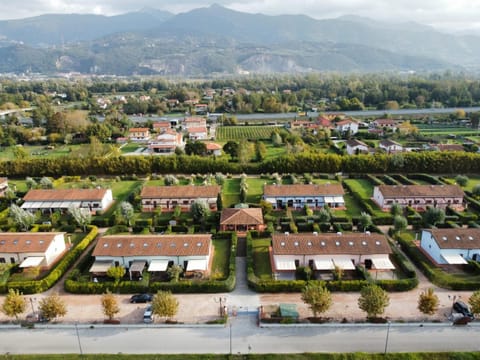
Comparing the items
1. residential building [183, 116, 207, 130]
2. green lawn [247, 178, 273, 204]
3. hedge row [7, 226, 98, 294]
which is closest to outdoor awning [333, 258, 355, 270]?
green lawn [247, 178, 273, 204]

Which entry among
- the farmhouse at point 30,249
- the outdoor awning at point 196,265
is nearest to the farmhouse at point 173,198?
the farmhouse at point 30,249

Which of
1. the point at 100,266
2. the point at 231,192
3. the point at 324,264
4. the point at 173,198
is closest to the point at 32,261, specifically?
the point at 100,266

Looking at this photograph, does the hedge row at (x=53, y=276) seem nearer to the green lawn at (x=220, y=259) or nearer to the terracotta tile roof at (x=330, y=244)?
the green lawn at (x=220, y=259)

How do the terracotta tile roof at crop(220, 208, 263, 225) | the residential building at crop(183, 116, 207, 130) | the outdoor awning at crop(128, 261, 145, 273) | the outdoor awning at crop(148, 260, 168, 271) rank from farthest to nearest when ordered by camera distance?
1. the residential building at crop(183, 116, 207, 130)
2. the terracotta tile roof at crop(220, 208, 263, 225)
3. the outdoor awning at crop(128, 261, 145, 273)
4. the outdoor awning at crop(148, 260, 168, 271)

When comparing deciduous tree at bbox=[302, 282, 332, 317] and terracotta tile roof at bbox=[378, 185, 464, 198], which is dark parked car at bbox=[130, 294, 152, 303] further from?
terracotta tile roof at bbox=[378, 185, 464, 198]

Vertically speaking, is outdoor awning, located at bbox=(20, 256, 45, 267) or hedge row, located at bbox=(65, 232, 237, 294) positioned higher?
outdoor awning, located at bbox=(20, 256, 45, 267)
